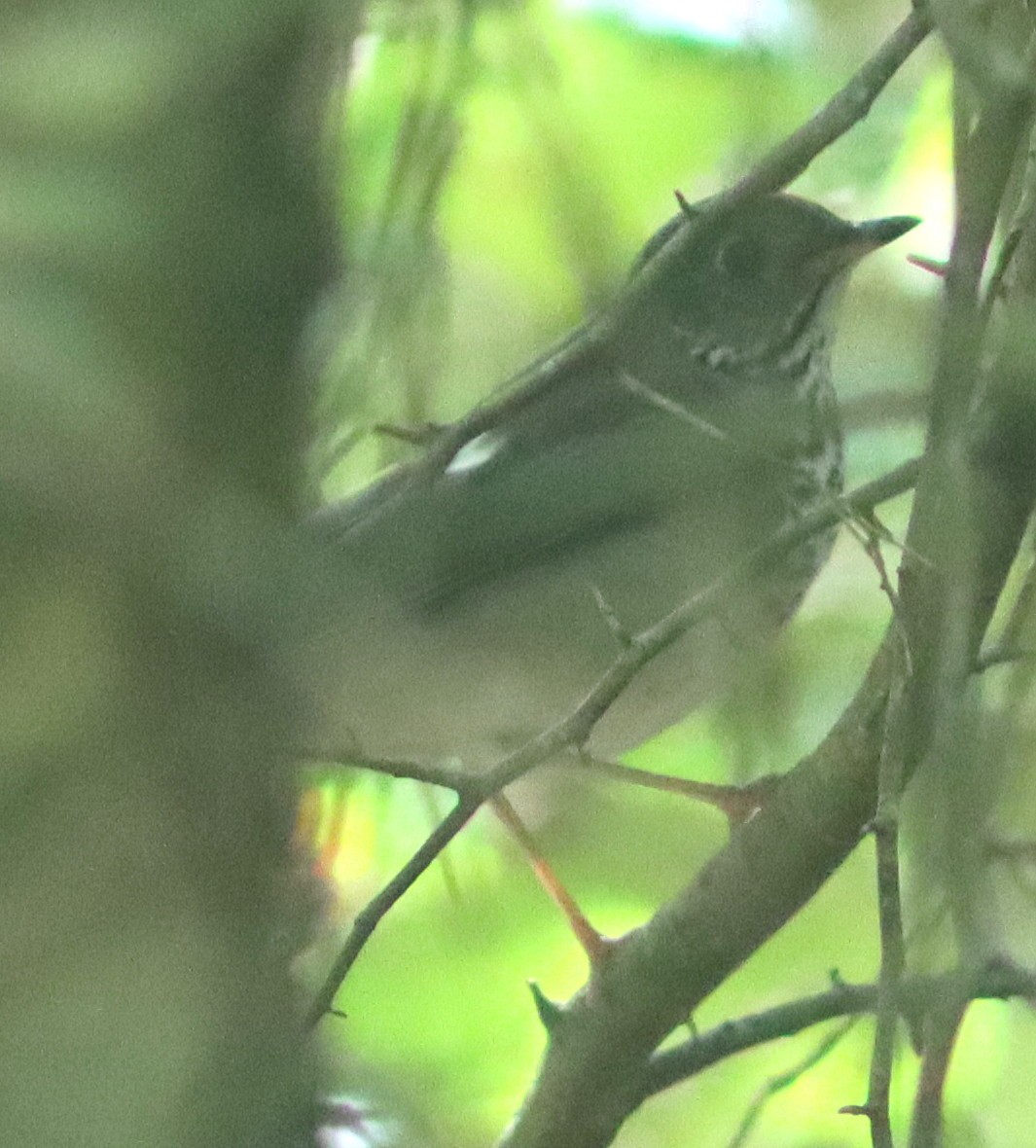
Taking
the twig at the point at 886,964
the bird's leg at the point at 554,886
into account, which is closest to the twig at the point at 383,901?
the twig at the point at 886,964

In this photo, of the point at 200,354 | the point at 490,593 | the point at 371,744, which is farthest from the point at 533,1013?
the point at 200,354

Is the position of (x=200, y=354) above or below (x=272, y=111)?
below

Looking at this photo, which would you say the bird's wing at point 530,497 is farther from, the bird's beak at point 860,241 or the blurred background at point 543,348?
the bird's beak at point 860,241

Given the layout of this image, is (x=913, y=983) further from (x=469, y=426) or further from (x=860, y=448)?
(x=860, y=448)

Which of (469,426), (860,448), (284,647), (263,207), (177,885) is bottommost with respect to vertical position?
(177,885)

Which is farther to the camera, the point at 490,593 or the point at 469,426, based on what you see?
the point at 490,593
